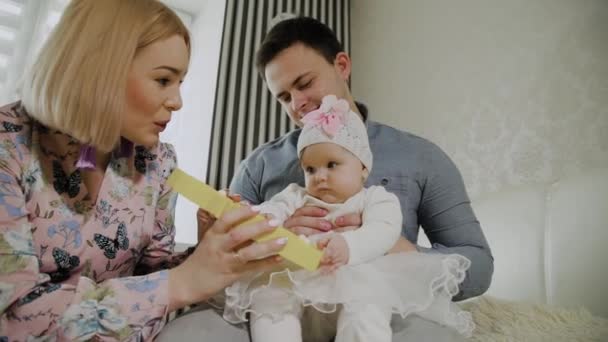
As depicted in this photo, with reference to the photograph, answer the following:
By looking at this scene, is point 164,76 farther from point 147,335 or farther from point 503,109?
point 503,109

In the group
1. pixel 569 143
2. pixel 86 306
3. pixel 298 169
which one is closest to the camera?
→ pixel 86 306

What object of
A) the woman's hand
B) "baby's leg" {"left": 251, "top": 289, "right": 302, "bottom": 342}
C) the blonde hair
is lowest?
"baby's leg" {"left": 251, "top": 289, "right": 302, "bottom": 342}

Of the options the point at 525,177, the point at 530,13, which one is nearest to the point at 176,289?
the point at 525,177

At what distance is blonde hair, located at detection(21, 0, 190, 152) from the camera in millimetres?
658

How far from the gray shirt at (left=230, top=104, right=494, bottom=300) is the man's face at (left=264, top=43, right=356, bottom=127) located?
149 millimetres

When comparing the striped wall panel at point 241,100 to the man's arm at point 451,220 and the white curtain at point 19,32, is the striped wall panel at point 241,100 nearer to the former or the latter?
the white curtain at point 19,32

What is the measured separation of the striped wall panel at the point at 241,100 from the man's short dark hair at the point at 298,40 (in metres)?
0.81

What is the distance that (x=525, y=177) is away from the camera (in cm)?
148

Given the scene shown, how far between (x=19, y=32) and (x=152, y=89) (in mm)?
1593

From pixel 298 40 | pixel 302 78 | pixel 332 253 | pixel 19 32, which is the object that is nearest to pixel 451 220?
pixel 332 253

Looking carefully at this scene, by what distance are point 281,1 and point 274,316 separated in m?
2.17

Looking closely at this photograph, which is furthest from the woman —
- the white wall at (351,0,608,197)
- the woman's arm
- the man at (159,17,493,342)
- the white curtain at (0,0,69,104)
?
the white curtain at (0,0,69,104)

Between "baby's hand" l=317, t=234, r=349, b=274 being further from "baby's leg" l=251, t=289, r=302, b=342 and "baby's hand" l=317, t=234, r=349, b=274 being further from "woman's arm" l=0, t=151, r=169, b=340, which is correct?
"woman's arm" l=0, t=151, r=169, b=340

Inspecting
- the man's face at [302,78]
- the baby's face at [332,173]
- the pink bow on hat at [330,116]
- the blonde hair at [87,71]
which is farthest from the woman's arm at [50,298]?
the man's face at [302,78]
